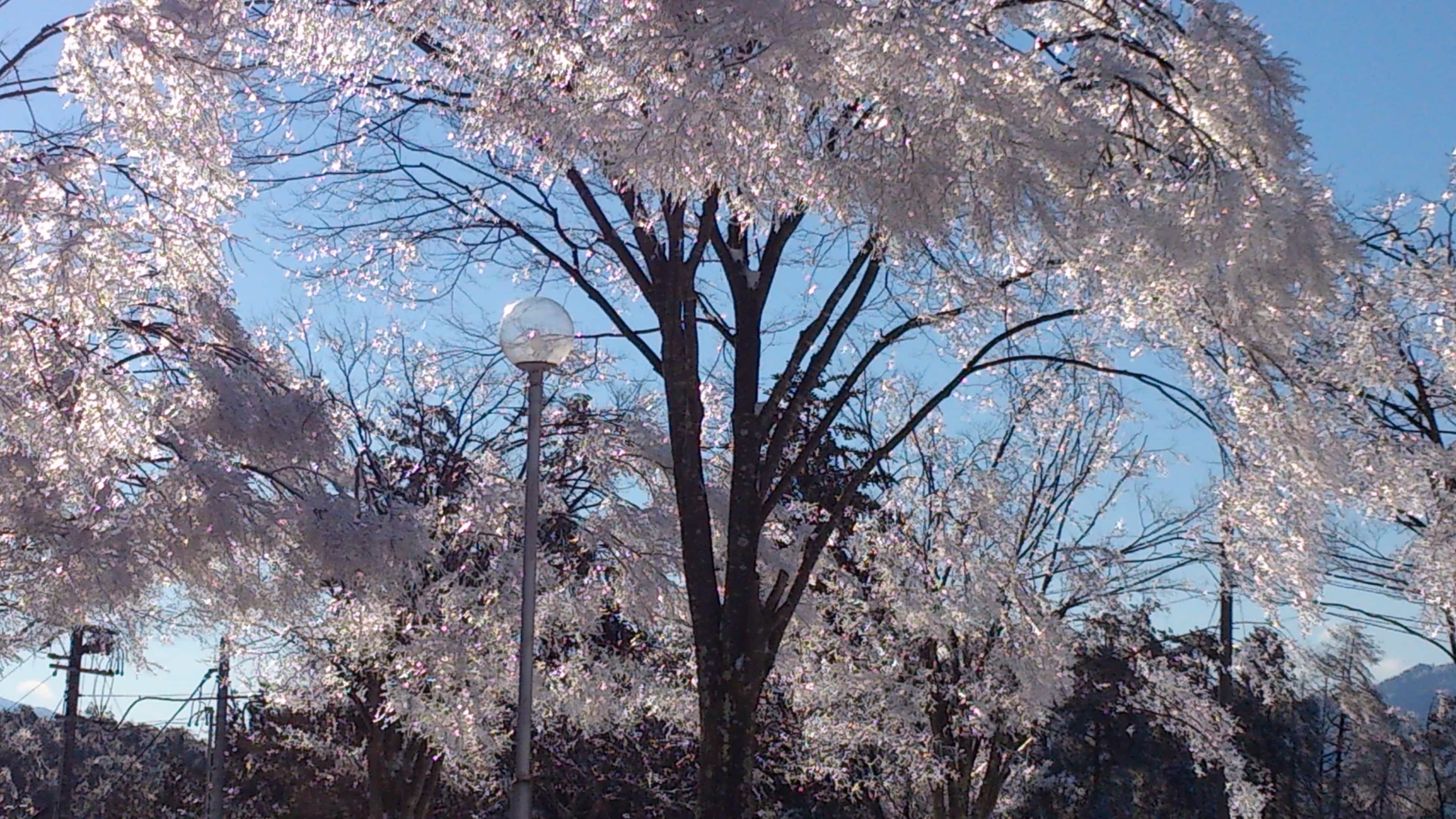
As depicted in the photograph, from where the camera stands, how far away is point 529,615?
7117mm

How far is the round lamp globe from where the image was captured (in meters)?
7.54

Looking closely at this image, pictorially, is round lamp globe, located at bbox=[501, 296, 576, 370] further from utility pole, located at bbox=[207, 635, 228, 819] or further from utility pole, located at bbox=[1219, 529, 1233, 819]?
utility pole, located at bbox=[207, 635, 228, 819]

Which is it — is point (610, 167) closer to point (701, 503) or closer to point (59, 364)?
point (701, 503)

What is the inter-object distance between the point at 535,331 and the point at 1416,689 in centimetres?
4064

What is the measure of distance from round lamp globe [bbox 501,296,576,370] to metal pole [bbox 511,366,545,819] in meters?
0.12

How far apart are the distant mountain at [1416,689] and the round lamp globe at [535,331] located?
31.3 metres

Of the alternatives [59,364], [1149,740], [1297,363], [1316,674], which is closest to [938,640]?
[1316,674]

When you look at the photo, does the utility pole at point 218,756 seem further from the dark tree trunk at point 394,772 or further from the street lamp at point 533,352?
the street lamp at point 533,352

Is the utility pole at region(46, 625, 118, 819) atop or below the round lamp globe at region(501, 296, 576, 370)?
below

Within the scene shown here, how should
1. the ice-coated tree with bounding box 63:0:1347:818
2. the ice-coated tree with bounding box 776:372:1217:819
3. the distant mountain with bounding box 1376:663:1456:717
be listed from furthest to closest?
1. the distant mountain with bounding box 1376:663:1456:717
2. the ice-coated tree with bounding box 776:372:1217:819
3. the ice-coated tree with bounding box 63:0:1347:818

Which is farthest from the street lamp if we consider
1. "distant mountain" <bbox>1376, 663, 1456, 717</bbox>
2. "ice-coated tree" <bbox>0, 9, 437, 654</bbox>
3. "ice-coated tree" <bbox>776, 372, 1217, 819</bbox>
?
"distant mountain" <bbox>1376, 663, 1456, 717</bbox>

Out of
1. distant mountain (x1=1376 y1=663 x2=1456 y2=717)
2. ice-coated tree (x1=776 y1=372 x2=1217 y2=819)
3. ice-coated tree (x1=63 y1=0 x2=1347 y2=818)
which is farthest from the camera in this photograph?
distant mountain (x1=1376 y1=663 x2=1456 y2=717)

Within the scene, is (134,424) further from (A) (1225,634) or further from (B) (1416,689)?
(B) (1416,689)

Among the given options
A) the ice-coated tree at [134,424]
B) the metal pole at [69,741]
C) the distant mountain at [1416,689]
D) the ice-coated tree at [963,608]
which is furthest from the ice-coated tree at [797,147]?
the distant mountain at [1416,689]
